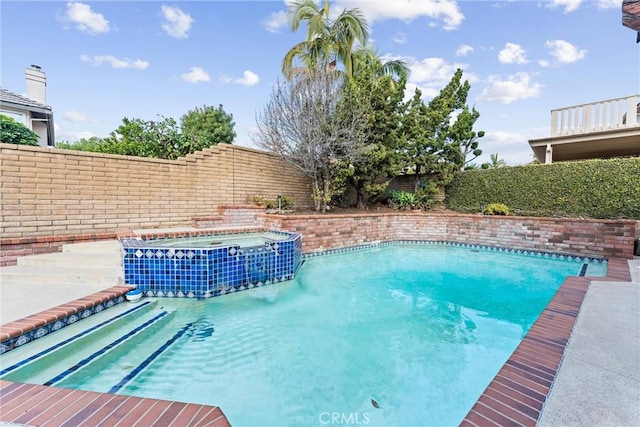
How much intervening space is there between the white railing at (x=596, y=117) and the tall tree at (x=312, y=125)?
8219 mm

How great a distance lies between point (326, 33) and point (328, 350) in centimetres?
1401

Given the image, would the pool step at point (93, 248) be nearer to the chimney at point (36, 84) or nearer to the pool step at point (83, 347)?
the pool step at point (83, 347)

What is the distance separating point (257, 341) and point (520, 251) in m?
9.31

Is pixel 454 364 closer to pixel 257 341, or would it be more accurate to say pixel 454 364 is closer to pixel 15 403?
pixel 257 341

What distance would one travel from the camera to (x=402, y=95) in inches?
438

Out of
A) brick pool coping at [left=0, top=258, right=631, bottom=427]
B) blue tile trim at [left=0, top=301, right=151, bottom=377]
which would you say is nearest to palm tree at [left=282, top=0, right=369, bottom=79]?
blue tile trim at [left=0, top=301, right=151, bottom=377]

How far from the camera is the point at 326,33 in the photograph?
43.1 feet

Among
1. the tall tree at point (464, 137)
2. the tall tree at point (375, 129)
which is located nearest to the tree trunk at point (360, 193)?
the tall tree at point (375, 129)

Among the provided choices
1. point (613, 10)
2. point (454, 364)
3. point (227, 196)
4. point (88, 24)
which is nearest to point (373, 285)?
point (454, 364)

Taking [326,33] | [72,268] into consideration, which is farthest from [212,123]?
[72,268]

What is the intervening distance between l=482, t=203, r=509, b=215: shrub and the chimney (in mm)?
18520

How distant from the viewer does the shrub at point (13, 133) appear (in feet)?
24.4

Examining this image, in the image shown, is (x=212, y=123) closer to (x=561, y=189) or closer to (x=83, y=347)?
(x=83, y=347)

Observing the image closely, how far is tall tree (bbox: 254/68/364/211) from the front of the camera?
9.41m
